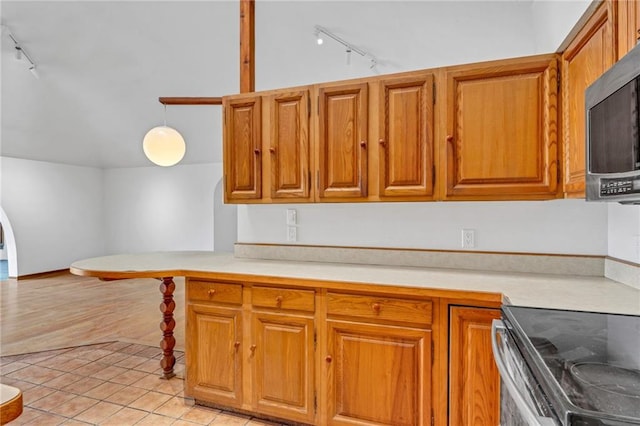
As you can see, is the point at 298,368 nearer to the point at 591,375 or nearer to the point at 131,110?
the point at 591,375

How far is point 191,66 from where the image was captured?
17.5ft

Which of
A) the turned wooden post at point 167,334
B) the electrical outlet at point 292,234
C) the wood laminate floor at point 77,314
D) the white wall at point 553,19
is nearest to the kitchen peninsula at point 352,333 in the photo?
the electrical outlet at point 292,234

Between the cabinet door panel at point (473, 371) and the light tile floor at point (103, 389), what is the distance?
1123 mm

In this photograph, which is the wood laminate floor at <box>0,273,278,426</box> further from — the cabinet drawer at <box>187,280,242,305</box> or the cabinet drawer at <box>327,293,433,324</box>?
the cabinet drawer at <box>327,293,433,324</box>

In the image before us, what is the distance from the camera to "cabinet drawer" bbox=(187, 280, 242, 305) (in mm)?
2164

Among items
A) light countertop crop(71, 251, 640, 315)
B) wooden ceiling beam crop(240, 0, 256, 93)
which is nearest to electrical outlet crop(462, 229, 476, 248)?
light countertop crop(71, 251, 640, 315)

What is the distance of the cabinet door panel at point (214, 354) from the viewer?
2180 millimetres

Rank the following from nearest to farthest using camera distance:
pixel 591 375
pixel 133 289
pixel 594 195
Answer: pixel 591 375, pixel 594 195, pixel 133 289

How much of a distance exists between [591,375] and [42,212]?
8.94 m

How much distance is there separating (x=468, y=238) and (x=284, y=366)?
136cm

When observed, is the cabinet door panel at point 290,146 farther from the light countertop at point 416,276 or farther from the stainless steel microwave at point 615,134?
the stainless steel microwave at point 615,134

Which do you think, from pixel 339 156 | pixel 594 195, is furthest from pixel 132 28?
pixel 594 195

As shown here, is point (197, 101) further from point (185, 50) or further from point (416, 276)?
point (185, 50)

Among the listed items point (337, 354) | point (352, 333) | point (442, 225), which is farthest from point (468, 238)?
point (337, 354)
